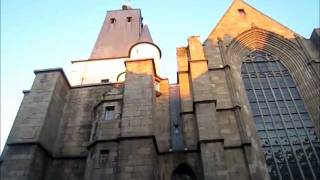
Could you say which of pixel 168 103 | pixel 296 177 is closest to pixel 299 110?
pixel 296 177

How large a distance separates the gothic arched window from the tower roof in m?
9.20

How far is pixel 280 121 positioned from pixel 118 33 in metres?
14.4

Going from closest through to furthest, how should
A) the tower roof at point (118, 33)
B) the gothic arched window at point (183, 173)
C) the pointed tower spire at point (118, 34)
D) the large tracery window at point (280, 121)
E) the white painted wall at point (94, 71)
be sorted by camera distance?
the gothic arched window at point (183, 173) → the large tracery window at point (280, 121) → the white painted wall at point (94, 71) → the tower roof at point (118, 33) → the pointed tower spire at point (118, 34)

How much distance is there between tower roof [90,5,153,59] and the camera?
822 inches

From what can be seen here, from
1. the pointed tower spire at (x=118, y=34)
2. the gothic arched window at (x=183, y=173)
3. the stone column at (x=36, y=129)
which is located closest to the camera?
the stone column at (x=36, y=129)

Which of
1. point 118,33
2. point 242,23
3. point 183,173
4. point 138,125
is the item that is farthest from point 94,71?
point 183,173

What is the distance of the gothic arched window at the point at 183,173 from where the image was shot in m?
10.1

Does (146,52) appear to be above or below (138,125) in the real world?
above

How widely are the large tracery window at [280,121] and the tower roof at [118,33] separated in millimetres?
6453

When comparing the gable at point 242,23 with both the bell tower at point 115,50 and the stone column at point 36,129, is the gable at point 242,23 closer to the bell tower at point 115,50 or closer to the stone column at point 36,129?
the bell tower at point 115,50

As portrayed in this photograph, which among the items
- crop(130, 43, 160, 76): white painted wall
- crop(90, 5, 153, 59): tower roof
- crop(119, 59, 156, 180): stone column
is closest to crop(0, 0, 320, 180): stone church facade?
crop(119, 59, 156, 180): stone column

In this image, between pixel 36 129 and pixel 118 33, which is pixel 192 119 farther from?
pixel 118 33

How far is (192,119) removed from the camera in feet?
38.2

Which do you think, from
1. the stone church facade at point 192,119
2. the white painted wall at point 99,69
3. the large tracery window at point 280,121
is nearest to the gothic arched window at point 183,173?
the stone church facade at point 192,119
